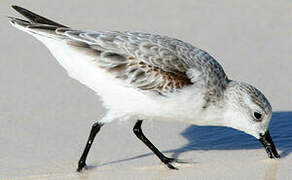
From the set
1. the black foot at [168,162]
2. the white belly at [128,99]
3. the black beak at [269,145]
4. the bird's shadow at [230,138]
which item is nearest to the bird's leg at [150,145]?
the black foot at [168,162]

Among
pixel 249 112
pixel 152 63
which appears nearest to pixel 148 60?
pixel 152 63

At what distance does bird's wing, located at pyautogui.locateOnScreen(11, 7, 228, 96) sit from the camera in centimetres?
678

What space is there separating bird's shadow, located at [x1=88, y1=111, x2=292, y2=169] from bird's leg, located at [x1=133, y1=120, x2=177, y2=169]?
0.17 meters

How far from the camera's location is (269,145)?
278 inches

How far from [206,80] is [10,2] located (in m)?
4.78

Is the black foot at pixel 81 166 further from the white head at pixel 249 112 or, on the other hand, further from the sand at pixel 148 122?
the white head at pixel 249 112

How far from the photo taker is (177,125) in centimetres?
800

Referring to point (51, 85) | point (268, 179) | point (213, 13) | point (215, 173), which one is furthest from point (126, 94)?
point (213, 13)

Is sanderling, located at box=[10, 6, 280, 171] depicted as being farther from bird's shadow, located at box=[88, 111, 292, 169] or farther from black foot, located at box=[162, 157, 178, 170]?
bird's shadow, located at box=[88, 111, 292, 169]

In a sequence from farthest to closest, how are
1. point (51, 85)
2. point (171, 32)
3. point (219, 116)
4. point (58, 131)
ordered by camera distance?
point (171, 32), point (51, 85), point (58, 131), point (219, 116)

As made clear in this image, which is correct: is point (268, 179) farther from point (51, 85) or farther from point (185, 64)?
point (51, 85)

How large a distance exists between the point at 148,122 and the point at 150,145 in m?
0.92

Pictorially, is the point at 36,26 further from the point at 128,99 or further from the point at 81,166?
the point at 81,166

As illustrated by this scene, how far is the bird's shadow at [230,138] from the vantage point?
24.5ft
